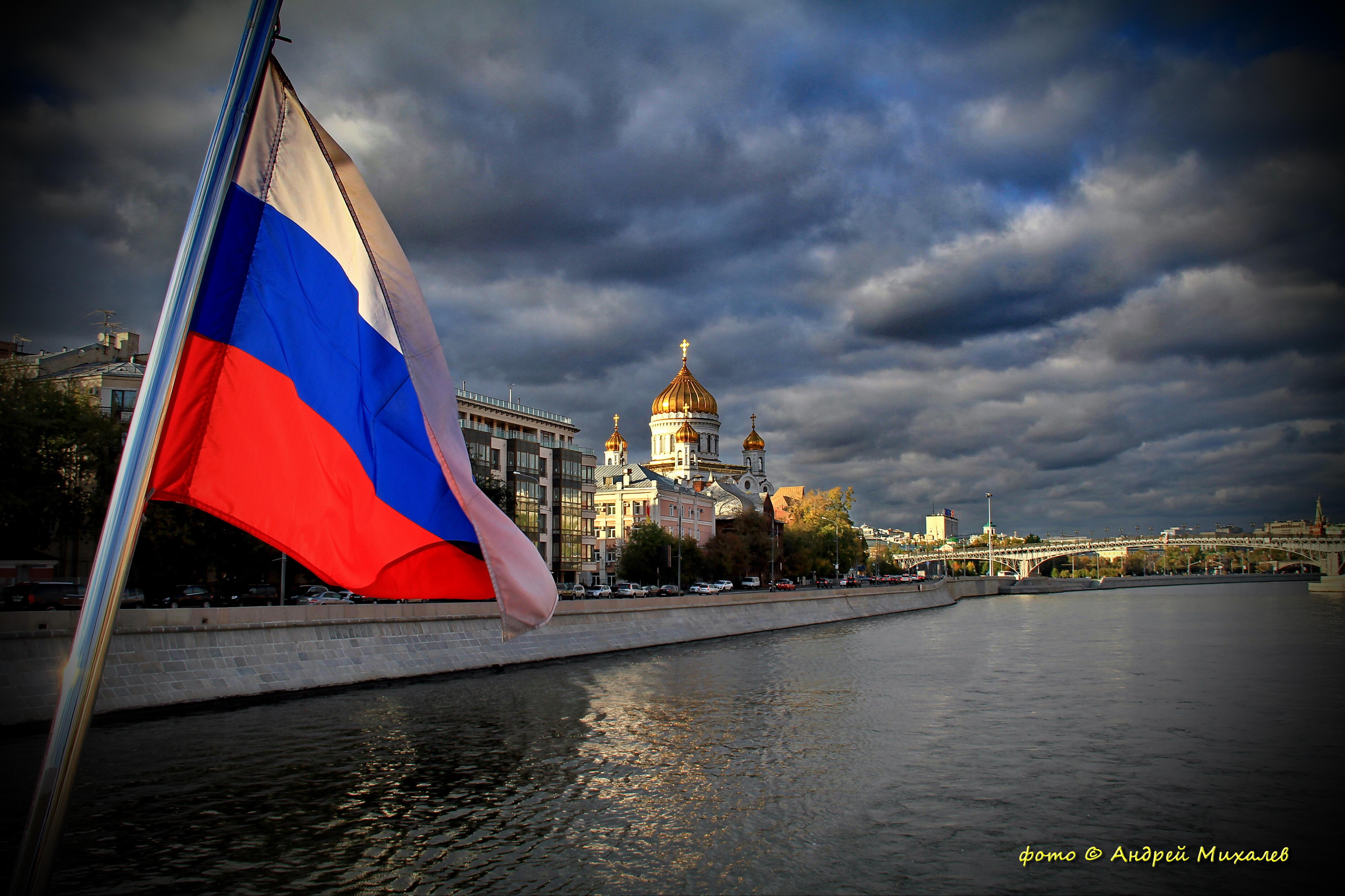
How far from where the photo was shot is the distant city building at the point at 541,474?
6562 cm

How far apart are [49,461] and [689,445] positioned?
315ft

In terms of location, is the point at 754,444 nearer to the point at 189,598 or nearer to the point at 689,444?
the point at 689,444

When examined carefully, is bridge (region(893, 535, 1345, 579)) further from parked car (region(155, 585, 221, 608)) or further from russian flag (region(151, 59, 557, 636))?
russian flag (region(151, 59, 557, 636))

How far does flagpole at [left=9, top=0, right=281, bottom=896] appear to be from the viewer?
3.23m

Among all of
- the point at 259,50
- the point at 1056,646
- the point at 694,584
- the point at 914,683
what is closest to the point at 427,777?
the point at 259,50

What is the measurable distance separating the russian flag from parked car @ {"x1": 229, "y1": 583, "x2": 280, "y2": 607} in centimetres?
3172

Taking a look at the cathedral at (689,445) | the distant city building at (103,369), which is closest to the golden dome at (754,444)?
the cathedral at (689,445)

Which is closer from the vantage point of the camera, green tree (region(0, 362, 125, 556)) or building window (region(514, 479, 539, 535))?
green tree (region(0, 362, 125, 556))

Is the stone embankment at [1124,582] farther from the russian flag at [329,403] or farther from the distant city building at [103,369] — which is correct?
the russian flag at [329,403]

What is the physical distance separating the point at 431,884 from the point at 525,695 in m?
14.4

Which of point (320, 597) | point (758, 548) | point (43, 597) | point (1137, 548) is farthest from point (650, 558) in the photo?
point (1137, 548)

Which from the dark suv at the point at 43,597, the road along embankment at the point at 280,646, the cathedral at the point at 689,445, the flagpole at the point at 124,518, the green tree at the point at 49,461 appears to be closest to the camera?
the flagpole at the point at 124,518

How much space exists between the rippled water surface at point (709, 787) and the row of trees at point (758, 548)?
3144cm

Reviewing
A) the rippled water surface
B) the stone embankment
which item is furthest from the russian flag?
the stone embankment
